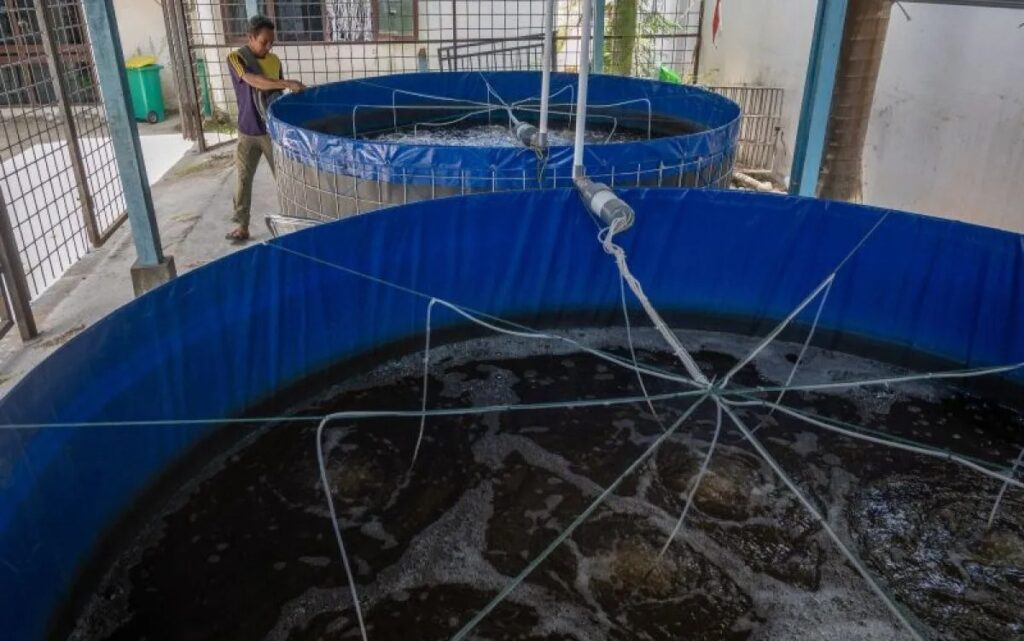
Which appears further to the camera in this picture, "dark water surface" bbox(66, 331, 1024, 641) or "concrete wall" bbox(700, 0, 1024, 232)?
"concrete wall" bbox(700, 0, 1024, 232)

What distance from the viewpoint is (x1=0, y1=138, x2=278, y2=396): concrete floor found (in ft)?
14.9

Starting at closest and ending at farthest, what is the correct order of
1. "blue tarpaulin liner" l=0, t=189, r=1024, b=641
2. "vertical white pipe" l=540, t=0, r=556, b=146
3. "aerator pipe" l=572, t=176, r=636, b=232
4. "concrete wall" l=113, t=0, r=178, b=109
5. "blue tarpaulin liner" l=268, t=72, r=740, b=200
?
"blue tarpaulin liner" l=0, t=189, r=1024, b=641 < "aerator pipe" l=572, t=176, r=636, b=232 < "vertical white pipe" l=540, t=0, r=556, b=146 < "blue tarpaulin liner" l=268, t=72, r=740, b=200 < "concrete wall" l=113, t=0, r=178, b=109

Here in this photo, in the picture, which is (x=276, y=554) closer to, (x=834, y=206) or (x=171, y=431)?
(x=171, y=431)

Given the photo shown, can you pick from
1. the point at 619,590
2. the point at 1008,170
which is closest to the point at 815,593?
the point at 619,590

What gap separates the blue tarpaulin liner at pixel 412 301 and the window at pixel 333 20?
660 cm

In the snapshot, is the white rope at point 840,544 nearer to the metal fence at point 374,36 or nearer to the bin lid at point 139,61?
the metal fence at point 374,36

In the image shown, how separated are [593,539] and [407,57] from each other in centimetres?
835

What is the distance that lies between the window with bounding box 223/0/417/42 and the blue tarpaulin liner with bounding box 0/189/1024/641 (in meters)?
6.60

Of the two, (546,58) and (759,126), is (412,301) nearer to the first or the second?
(546,58)

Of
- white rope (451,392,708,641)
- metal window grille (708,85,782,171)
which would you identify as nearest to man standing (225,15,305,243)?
white rope (451,392,708,641)

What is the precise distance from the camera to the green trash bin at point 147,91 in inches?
409

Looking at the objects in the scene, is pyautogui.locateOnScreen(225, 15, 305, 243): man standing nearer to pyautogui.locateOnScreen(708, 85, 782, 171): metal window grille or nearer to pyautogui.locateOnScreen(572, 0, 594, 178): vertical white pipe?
pyautogui.locateOnScreen(572, 0, 594, 178): vertical white pipe

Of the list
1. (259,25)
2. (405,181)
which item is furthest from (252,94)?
(405,181)

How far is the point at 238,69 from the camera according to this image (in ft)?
18.9
